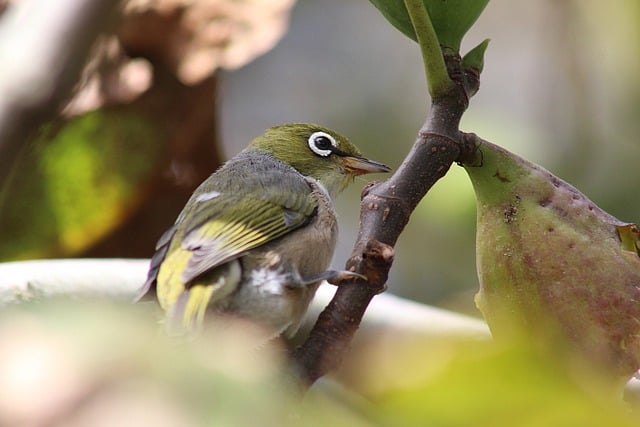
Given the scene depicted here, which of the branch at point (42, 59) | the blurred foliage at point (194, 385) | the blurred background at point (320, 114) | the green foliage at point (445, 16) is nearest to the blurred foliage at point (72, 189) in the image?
the blurred background at point (320, 114)

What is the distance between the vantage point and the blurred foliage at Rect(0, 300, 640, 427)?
0.42m

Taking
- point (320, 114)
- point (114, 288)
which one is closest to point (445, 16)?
point (114, 288)

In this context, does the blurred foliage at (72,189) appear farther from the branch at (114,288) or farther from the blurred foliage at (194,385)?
the blurred foliage at (194,385)

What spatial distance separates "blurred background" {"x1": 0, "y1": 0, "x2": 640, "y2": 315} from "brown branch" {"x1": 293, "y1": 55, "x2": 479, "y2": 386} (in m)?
0.22

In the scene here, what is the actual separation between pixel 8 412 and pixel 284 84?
5.98m

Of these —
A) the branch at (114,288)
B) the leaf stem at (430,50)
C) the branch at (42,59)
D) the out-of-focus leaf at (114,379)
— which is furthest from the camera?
the branch at (114,288)

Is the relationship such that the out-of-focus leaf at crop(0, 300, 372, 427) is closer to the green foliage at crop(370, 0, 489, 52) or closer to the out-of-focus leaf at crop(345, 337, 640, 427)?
the out-of-focus leaf at crop(345, 337, 640, 427)

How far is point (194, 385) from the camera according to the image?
1.51ft

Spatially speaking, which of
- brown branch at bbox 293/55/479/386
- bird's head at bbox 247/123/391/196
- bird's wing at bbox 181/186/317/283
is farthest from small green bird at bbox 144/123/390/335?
brown branch at bbox 293/55/479/386

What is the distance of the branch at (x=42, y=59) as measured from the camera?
1321 millimetres

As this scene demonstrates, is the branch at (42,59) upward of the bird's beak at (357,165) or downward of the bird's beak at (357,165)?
upward

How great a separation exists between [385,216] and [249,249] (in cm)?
65

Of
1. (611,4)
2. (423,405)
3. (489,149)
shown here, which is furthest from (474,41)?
(423,405)

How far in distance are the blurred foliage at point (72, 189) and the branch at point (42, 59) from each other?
0.33 metres
